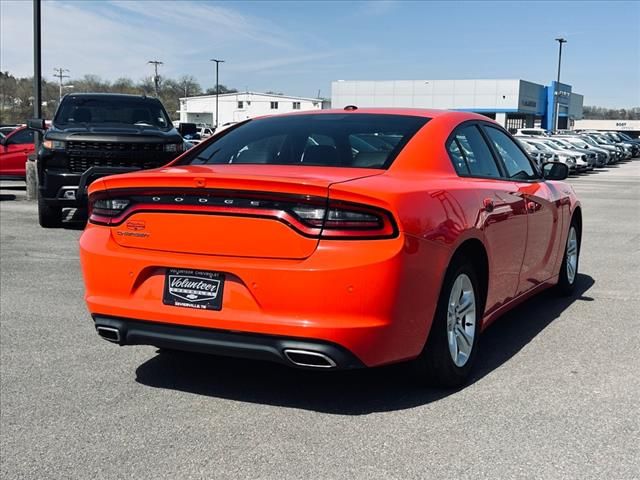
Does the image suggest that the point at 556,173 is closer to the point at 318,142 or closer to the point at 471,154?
the point at 471,154

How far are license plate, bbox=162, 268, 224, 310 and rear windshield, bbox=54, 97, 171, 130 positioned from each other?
28.0 feet

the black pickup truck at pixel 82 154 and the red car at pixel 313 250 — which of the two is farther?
the black pickup truck at pixel 82 154

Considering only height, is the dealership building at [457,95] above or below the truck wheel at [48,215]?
above

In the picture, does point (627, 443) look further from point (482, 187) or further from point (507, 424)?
point (482, 187)

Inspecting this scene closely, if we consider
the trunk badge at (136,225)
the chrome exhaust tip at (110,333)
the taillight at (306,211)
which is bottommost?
the chrome exhaust tip at (110,333)

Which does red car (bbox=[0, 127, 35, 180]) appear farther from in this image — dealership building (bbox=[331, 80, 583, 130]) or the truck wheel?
dealership building (bbox=[331, 80, 583, 130])

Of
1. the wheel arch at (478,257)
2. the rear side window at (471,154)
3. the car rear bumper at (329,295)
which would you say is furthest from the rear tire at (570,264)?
the car rear bumper at (329,295)

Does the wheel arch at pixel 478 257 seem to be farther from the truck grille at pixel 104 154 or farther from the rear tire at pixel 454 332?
the truck grille at pixel 104 154

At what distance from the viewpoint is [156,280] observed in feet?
12.6

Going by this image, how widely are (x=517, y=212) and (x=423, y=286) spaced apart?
5.13ft

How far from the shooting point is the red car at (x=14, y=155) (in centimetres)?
1820

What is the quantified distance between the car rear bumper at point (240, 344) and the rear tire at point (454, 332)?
59 cm

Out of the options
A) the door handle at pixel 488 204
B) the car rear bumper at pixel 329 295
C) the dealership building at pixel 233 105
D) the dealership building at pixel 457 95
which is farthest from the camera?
the dealership building at pixel 233 105

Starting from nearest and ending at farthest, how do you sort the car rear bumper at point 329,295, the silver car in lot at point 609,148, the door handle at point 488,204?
the car rear bumper at point 329,295
the door handle at point 488,204
the silver car in lot at point 609,148
